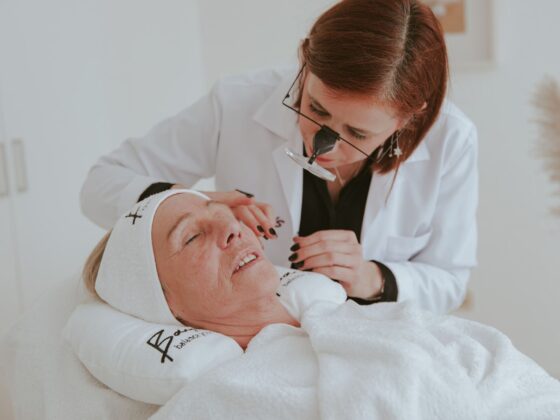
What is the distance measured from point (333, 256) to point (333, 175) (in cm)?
18

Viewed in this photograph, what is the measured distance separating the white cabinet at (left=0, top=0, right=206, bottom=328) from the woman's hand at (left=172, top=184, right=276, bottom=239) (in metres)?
0.97

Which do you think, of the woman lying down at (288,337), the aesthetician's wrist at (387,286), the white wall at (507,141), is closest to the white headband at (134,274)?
the woman lying down at (288,337)

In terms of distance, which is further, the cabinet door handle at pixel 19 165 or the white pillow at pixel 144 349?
the cabinet door handle at pixel 19 165

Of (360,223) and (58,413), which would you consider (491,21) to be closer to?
(360,223)

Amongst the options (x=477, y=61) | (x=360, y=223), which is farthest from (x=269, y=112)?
(x=477, y=61)

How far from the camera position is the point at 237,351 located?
1218 millimetres

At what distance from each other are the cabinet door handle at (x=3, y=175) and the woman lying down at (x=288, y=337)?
77cm

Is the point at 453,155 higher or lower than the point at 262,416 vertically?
higher

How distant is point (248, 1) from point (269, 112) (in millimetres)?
1569

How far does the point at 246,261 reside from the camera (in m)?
1.32

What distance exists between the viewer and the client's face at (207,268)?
4.21ft

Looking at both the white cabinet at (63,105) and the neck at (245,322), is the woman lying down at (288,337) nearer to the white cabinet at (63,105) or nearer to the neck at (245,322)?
A: the neck at (245,322)

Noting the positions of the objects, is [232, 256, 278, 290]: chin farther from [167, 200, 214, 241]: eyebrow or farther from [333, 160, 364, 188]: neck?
[333, 160, 364, 188]: neck

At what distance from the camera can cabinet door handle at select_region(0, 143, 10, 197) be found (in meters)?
2.01
